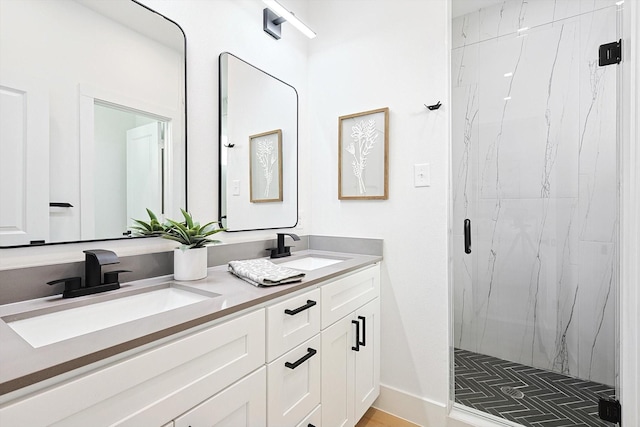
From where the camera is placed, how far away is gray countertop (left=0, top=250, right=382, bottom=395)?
556 millimetres

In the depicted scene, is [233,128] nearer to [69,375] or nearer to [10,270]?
[10,270]

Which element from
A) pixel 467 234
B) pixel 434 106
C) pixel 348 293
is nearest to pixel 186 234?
pixel 348 293

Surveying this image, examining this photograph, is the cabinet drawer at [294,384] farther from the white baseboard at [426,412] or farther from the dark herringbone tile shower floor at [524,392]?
the dark herringbone tile shower floor at [524,392]

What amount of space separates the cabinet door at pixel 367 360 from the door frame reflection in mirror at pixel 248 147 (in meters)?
0.74

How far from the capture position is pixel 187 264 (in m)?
1.23

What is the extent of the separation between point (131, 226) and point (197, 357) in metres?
0.69

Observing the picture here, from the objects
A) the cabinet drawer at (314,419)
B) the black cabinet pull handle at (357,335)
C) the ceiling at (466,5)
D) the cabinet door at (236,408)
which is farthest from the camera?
the ceiling at (466,5)

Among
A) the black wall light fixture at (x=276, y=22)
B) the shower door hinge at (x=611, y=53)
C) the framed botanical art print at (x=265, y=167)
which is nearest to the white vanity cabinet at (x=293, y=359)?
the framed botanical art print at (x=265, y=167)

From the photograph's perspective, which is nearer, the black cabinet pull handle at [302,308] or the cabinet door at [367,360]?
the black cabinet pull handle at [302,308]

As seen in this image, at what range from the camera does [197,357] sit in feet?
2.67

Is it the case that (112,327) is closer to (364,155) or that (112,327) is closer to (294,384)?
(294,384)

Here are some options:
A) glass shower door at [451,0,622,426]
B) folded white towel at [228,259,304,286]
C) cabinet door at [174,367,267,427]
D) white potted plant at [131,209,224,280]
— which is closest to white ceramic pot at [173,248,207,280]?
white potted plant at [131,209,224,280]

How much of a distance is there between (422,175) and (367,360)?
42.2 inches

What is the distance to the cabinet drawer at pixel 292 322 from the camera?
1.06m
